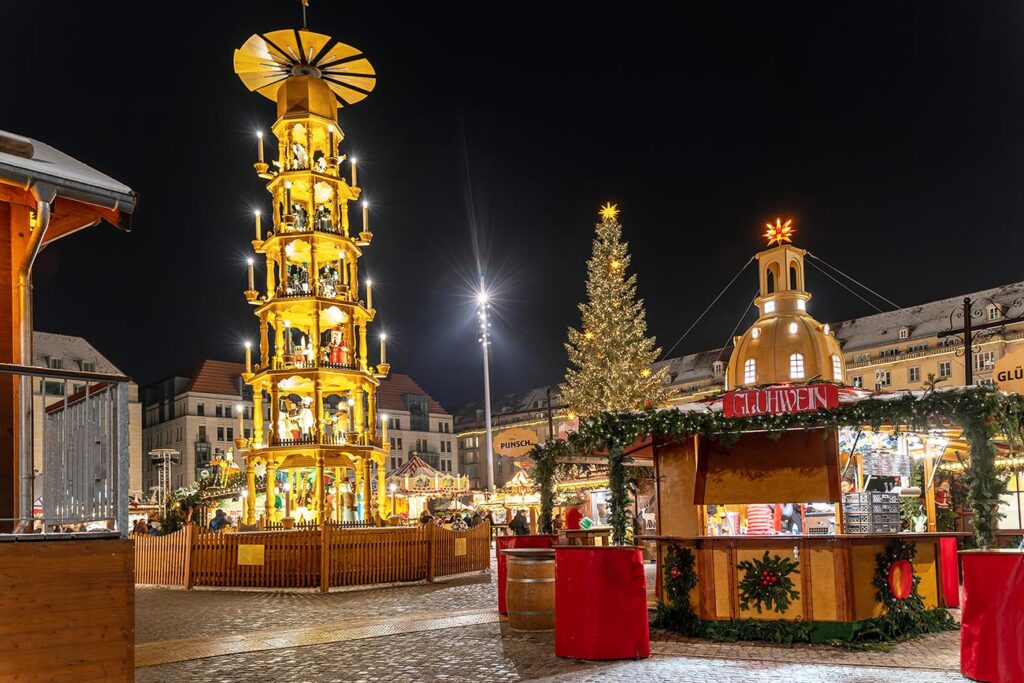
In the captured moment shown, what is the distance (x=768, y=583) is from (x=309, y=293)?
17.6 m

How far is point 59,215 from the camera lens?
1038cm

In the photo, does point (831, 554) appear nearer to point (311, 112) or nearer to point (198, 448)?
point (311, 112)

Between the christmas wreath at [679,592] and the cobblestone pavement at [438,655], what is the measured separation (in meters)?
0.34

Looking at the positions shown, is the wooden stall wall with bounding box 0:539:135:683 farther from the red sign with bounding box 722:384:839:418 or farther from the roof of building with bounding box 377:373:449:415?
the roof of building with bounding box 377:373:449:415

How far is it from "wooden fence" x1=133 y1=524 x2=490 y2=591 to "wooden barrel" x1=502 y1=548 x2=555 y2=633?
377 inches

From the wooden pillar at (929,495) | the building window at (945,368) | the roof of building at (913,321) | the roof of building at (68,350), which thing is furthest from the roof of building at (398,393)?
the wooden pillar at (929,495)

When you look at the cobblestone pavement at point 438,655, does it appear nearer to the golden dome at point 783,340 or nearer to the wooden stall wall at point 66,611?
the wooden stall wall at point 66,611

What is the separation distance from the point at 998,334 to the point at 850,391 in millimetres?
61264

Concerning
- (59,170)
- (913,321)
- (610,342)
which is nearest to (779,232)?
(59,170)

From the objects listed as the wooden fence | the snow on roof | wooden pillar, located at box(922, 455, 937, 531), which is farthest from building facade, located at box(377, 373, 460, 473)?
the snow on roof

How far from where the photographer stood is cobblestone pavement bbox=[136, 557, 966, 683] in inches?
399

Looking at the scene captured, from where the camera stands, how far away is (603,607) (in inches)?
436

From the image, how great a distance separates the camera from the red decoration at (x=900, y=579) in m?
12.8

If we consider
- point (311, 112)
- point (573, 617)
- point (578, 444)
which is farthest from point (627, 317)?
point (573, 617)
